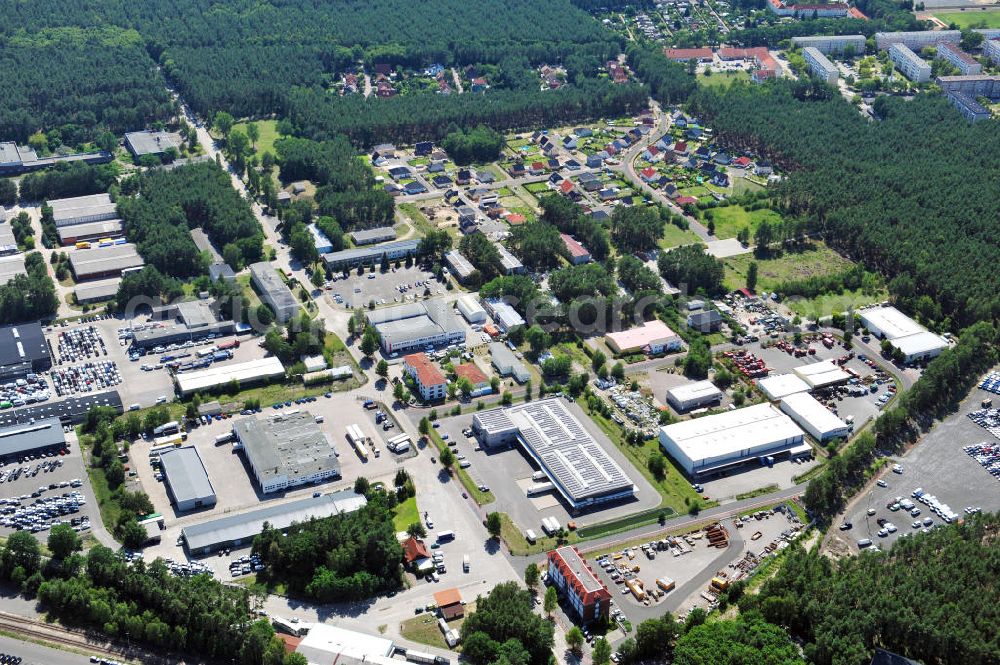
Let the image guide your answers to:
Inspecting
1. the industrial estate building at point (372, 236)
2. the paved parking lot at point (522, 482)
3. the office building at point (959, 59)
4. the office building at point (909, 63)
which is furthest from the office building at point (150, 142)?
the office building at point (959, 59)

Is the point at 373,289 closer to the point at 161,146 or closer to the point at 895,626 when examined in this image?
the point at 161,146

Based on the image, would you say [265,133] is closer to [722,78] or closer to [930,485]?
[722,78]

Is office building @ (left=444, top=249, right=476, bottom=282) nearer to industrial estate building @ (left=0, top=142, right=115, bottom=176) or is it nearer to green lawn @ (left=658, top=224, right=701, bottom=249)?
green lawn @ (left=658, top=224, right=701, bottom=249)

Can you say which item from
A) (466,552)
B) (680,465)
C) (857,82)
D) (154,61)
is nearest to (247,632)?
(466,552)

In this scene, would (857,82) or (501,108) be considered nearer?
(501,108)

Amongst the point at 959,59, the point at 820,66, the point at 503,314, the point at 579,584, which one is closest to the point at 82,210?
the point at 503,314
